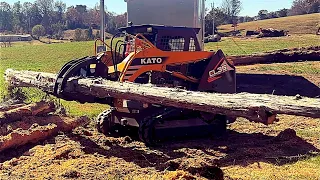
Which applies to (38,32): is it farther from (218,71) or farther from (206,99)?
(206,99)

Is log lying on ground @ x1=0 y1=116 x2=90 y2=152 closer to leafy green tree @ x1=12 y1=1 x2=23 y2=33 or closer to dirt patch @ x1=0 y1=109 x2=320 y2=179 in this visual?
dirt patch @ x1=0 y1=109 x2=320 y2=179

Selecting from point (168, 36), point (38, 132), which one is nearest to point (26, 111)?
point (38, 132)

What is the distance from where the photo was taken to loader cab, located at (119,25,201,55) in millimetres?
10055

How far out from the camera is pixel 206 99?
687 centimetres

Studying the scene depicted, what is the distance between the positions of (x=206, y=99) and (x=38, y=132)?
3.71 m

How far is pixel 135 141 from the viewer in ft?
29.7

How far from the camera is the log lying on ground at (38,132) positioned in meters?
8.08

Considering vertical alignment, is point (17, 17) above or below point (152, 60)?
above

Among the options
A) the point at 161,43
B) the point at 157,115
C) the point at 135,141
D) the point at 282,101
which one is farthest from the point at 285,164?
the point at 161,43

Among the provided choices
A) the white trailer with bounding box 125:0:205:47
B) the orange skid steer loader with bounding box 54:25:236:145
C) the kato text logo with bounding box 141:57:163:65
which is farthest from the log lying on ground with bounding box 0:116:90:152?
the white trailer with bounding box 125:0:205:47

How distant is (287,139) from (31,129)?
5.13 meters

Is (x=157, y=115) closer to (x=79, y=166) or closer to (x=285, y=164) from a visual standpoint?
(x=79, y=166)

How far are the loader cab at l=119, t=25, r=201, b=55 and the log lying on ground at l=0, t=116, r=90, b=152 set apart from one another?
6.99ft

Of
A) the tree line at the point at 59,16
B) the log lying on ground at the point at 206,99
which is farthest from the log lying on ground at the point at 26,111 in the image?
the tree line at the point at 59,16
